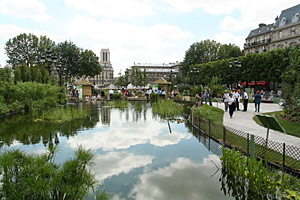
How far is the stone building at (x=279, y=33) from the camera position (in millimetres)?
A: 47312

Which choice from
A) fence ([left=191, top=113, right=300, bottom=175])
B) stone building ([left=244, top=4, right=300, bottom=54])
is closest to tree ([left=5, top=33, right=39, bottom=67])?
fence ([left=191, top=113, right=300, bottom=175])

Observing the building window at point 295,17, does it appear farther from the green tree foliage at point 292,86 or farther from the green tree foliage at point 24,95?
the green tree foliage at point 24,95

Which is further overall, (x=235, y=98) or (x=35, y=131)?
(x=235, y=98)

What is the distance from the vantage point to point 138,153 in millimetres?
7824

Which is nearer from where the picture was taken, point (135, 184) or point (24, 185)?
point (24, 185)

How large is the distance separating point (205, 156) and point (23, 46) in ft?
160

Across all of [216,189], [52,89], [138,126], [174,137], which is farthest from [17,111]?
[216,189]

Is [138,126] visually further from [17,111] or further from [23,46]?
[23,46]

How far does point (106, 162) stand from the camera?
6.95 metres

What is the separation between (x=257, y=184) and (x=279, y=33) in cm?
5642

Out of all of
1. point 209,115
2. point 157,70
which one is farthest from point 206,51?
point 157,70

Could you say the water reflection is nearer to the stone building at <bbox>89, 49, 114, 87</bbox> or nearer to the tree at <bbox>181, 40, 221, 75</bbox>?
the tree at <bbox>181, 40, 221, 75</bbox>

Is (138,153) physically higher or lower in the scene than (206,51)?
lower

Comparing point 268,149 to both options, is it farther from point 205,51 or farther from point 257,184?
point 205,51
